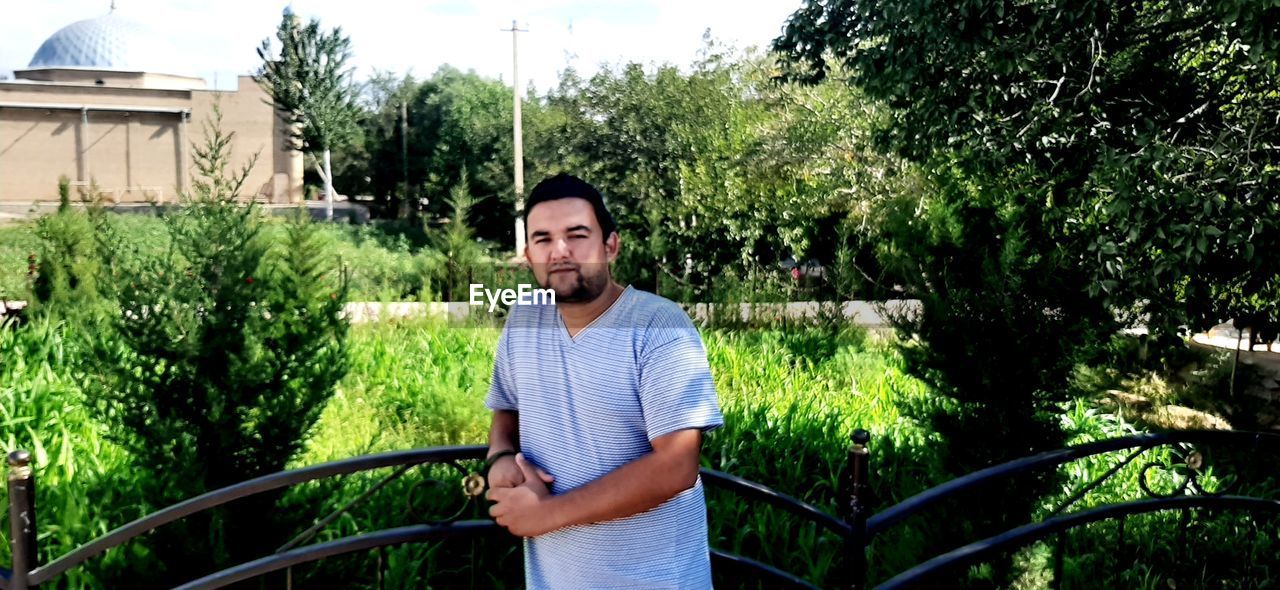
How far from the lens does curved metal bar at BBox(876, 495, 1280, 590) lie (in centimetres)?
246

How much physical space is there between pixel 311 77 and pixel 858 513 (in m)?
27.1

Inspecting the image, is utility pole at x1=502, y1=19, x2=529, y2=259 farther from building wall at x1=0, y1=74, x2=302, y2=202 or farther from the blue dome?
the blue dome

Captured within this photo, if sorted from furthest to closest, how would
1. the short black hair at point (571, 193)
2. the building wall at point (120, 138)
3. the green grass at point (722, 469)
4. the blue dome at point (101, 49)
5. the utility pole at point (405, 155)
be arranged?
1. the blue dome at point (101, 49)
2. the building wall at point (120, 138)
3. the utility pole at point (405, 155)
4. the green grass at point (722, 469)
5. the short black hair at point (571, 193)

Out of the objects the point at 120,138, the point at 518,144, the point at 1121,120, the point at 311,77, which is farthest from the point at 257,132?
the point at 1121,120

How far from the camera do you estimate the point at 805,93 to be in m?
15.7

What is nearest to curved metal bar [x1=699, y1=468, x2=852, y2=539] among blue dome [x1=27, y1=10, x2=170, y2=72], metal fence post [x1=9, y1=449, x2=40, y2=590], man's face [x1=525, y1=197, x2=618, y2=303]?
man's face [x1=525, y1=197, x2=618, y2=303]

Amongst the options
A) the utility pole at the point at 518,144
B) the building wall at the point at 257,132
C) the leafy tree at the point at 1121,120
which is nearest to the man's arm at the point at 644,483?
the leafy tree at the point at 1121,120

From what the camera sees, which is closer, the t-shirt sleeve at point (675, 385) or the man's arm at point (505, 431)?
the t-shirt sleeve at point (675, 385)

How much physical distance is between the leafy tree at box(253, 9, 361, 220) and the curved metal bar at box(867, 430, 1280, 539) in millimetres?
26352

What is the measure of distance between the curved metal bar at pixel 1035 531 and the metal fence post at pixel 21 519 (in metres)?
2.17

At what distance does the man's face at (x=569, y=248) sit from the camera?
5.43ft

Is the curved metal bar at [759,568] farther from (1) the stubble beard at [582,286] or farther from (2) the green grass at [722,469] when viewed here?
(1) the stubble beard at [582,286]

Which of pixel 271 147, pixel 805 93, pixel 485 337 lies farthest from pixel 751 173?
pixel 271 147

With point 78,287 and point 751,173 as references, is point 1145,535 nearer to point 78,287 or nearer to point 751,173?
point 78,287
